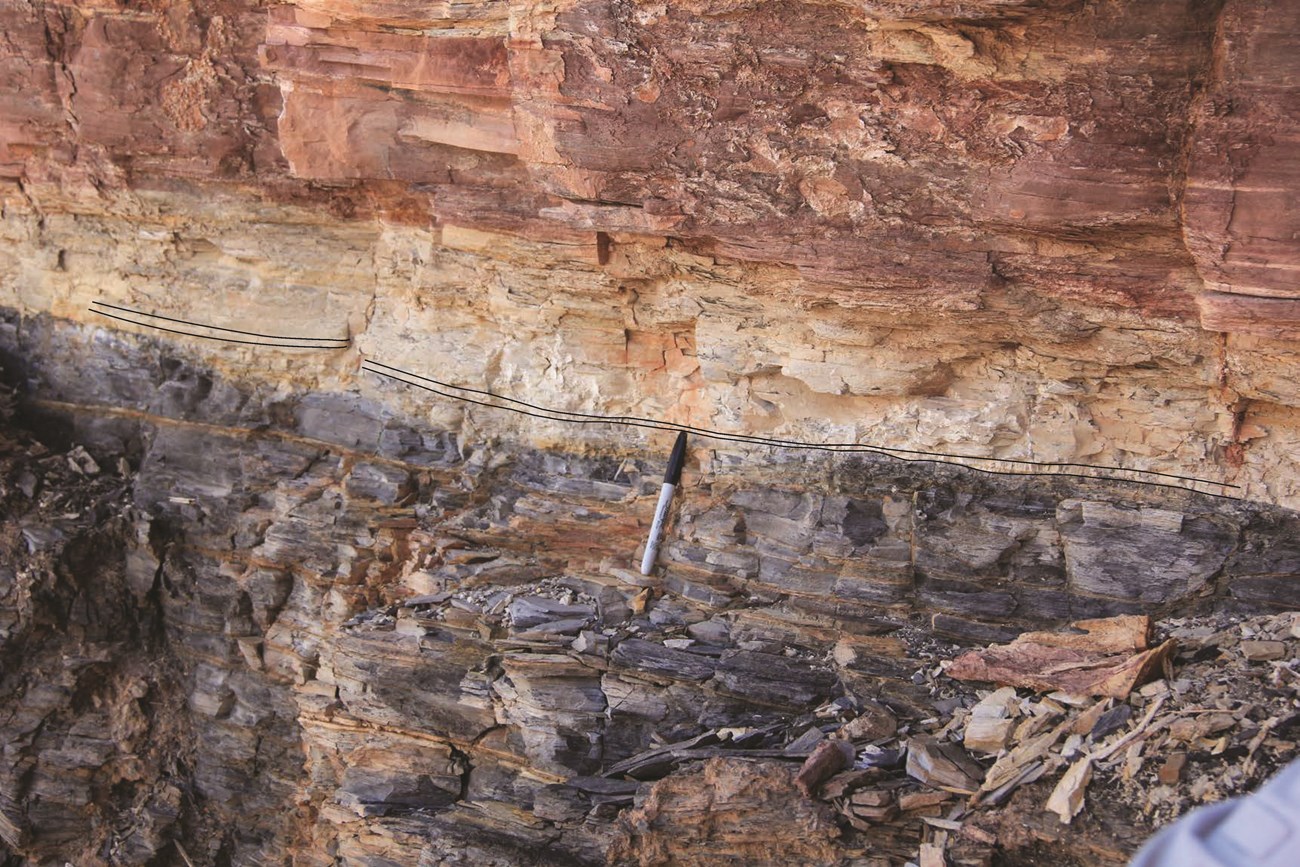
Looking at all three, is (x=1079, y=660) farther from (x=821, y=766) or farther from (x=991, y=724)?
(x=821, y=766)

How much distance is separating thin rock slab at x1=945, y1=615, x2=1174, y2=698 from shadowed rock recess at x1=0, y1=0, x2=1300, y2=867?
1.47 feet

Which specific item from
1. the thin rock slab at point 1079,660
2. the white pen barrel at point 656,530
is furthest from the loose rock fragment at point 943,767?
the white pen barrel at point 656,530

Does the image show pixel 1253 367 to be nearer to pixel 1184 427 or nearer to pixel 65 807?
pixel 1184 427

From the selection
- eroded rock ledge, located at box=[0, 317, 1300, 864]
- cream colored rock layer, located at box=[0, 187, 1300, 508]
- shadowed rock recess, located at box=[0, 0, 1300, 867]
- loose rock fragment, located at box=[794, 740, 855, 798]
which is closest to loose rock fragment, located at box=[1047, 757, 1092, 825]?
shadowed rock recess, located at box=[0, 0, 1300, 867]

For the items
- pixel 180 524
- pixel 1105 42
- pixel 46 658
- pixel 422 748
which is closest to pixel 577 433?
pixel 422 748

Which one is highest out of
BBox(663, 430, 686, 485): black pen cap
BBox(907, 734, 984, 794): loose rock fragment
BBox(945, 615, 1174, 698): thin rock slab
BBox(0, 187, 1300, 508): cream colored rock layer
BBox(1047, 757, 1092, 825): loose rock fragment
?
BBox(0, 187, 1300, 508): cream colored rock layer

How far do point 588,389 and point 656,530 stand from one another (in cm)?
150

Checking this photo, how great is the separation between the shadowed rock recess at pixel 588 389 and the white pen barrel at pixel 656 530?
14 cm

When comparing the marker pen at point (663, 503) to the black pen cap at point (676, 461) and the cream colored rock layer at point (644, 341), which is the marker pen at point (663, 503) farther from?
the cream colored rock layer at point (644, 341)

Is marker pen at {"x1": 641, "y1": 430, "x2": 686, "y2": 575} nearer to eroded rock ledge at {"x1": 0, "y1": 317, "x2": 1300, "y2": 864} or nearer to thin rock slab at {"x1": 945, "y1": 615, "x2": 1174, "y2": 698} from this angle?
eroded rock ledge at {"x1": 0, "y1": 317, "x2": 1300, "y2": 864}

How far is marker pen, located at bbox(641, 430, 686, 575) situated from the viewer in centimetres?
925

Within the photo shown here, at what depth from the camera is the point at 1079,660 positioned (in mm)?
7285

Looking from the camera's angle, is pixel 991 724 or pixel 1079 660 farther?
pixel 1079 660

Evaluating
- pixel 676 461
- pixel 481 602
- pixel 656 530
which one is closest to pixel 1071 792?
pixel 656 530
